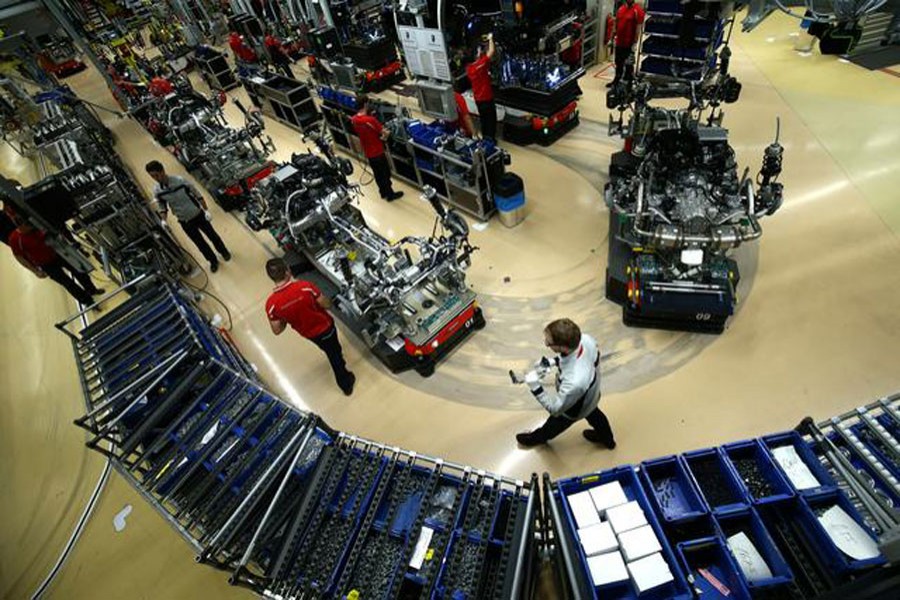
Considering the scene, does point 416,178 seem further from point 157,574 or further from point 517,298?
point 157,574

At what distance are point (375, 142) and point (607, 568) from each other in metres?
5.94

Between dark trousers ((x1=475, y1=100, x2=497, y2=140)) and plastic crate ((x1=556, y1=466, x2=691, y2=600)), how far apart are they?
635cm

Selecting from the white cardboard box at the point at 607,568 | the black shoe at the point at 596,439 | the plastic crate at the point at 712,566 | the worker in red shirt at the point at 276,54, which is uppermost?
the worker in red shirt at the point at 276,54

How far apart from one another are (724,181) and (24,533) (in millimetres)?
8005

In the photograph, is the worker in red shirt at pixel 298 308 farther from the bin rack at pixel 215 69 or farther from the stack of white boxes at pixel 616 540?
the bin rack at pixel 215 69

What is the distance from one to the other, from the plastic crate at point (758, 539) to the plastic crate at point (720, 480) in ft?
0.22

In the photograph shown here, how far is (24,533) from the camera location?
4.27 m

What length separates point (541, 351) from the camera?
471 cm

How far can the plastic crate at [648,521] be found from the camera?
2172 mm

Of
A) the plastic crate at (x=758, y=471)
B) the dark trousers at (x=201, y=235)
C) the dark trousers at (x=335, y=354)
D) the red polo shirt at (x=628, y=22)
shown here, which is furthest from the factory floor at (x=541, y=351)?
the red polo shirt at (x=628, y=22)

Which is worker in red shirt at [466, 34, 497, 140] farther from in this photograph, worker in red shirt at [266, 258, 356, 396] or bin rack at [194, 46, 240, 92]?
bin rack at [194, 46, 240, 92]

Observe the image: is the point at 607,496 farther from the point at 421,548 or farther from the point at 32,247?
the point at 32,247

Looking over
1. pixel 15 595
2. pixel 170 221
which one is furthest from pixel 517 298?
pixel 170 221

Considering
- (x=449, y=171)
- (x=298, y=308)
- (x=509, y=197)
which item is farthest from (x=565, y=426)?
(x=449, y=171)
